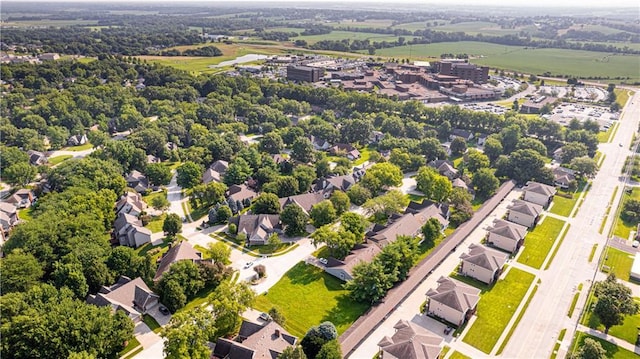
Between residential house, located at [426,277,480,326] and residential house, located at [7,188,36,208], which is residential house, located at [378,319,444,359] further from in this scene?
residential house, located at [7,188,36,208]

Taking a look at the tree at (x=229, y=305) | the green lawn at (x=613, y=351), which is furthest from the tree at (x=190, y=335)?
the green lawn at (x=613, y=351)

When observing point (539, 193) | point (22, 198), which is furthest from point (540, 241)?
point (22, 198)

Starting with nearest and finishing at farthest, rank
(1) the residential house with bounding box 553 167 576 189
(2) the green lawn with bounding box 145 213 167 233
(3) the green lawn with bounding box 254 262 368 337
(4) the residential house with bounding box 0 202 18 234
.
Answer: (3) the green lawn with bounding box 254 262 368 337, (4) the residential house with bounding box 0 202 18 234, (2) the green lawn with bounding box 145 213 167 233, (1) the residential house with bounding box 553 167 576 189

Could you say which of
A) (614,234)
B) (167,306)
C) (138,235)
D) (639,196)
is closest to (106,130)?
(138,235)

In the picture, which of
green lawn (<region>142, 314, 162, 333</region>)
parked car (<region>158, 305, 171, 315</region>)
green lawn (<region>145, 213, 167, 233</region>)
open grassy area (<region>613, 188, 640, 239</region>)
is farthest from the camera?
green lawn (<region>145, 213, 167, 233</region>)

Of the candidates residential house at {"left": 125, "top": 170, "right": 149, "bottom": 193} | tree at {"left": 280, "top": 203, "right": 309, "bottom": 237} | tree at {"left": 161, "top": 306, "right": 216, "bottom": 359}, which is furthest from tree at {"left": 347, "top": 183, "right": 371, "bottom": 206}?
residential house at {"left": 125, "top": 170, "right": 149, "bottom": 193}

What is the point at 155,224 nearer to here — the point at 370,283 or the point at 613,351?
the point at 370,283

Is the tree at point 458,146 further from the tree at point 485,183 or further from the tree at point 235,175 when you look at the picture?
the tree at point 235,175
